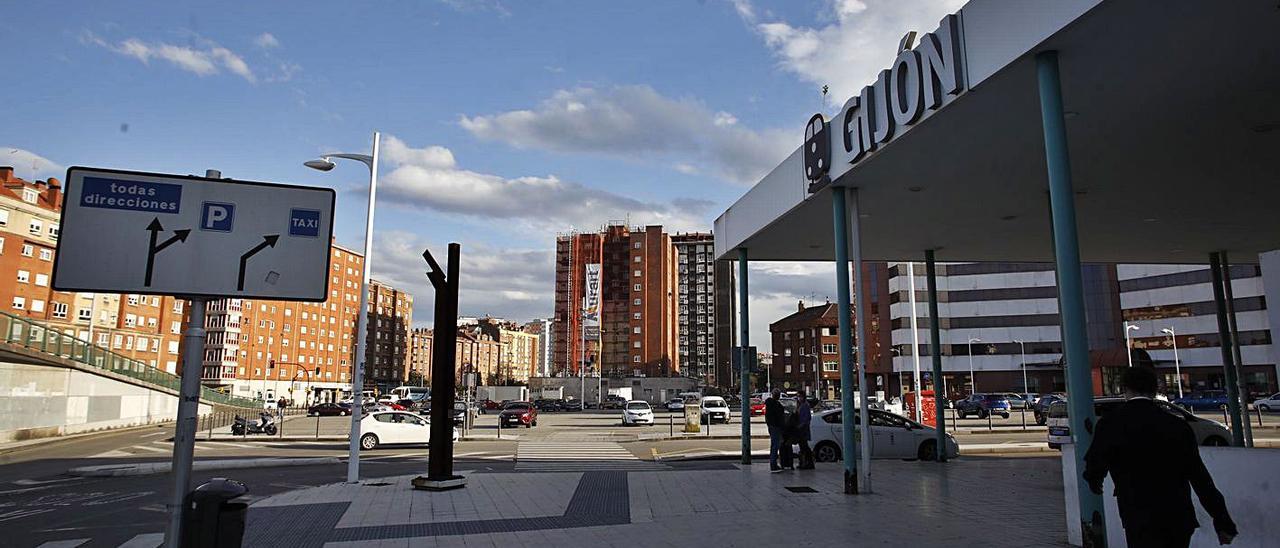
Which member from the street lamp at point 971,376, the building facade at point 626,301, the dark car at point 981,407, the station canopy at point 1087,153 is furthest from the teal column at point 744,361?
the building facade at point 626,301

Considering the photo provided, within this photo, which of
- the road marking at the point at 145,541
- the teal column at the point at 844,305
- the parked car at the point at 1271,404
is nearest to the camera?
the road marking at the point at 145,541

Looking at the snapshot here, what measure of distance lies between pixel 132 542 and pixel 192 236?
6.90 metres

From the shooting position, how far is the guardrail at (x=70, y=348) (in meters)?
28.9

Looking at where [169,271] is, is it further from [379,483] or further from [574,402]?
[574,402]

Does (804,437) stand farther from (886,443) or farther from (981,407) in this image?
(981,407)

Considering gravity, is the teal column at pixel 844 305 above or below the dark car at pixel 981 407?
above

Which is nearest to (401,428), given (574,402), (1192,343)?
(574,402)

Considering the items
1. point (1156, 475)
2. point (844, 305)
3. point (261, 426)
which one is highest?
point (844, 305)

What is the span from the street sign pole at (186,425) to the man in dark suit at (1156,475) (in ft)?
17.7

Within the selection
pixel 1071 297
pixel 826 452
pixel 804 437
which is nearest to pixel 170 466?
pixel 804 437

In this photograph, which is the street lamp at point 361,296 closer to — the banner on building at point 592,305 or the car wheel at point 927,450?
the car wheel at point 927,450

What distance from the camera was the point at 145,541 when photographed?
898cm

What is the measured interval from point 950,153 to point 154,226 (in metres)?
9.73

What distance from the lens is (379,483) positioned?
45.5 ft
